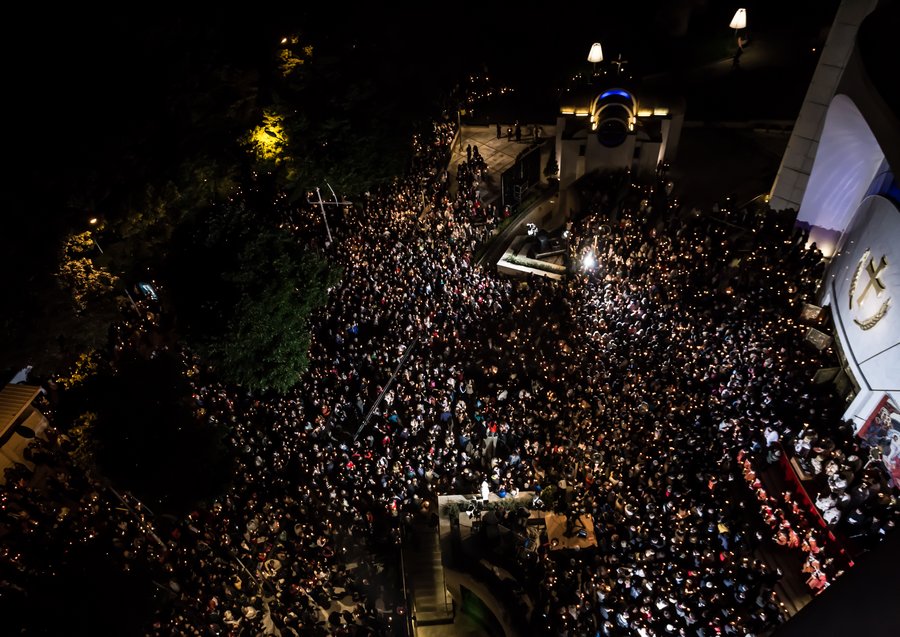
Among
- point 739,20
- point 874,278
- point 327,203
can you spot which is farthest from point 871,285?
point 327,203

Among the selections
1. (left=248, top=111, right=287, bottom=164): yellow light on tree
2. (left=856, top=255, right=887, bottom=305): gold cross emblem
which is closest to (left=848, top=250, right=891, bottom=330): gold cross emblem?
(left=856, top=255, right=887, bottom=305): gold cross emblem

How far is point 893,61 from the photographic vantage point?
Result: 13578 mm

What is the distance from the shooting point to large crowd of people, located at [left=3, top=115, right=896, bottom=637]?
482 inches

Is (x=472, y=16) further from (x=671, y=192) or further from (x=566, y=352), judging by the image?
(x=566, y=352)

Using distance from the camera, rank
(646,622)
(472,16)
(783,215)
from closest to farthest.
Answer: (646,622) < (783,215) < (472,16)

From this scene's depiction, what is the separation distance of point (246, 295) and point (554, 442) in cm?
922

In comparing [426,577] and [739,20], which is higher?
[739,20]

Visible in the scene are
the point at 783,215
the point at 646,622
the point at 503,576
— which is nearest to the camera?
the point at 646,622

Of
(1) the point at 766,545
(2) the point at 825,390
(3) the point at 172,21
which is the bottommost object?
(1) the point at 766,545

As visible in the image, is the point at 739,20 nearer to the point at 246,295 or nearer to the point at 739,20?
the point at 739,20

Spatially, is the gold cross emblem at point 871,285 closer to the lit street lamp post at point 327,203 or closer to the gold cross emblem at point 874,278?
the gold cross emblem at point 874,278

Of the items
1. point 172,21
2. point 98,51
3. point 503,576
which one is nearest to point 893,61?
point 503,576

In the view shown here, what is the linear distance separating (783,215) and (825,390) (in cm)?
679

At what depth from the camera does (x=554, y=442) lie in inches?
601
